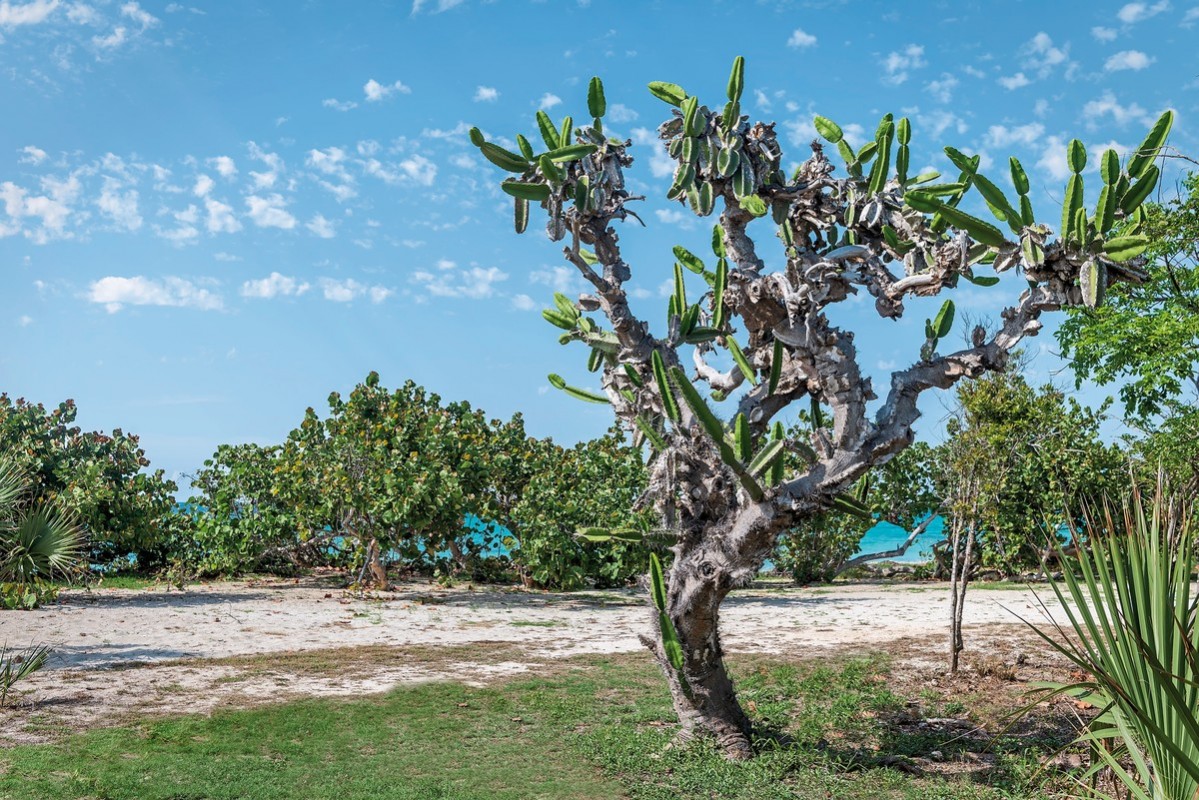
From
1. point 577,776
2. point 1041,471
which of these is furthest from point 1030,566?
point 577,776

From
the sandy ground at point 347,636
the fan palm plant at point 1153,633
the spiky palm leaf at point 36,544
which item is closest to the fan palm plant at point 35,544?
the spiky palm leaf at point 36,544

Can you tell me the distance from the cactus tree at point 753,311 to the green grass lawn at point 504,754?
51cm

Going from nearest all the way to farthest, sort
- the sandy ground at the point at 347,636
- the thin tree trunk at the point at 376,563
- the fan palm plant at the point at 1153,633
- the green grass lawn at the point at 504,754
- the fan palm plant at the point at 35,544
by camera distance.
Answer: the fan palm plant at the point at 1153,633
the green grass lawn at the point at 504,754
the sandy ground at the point at 347,636
the fan palm plant at the point at 35,544
the thin tree trunk at the point at 376,563

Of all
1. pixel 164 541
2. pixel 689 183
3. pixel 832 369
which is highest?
pixel 689 183

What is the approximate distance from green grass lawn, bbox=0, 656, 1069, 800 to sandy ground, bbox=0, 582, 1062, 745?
827 millimetres

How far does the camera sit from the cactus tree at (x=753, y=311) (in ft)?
18.6

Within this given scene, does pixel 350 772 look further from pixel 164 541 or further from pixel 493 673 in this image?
pixel 164 541

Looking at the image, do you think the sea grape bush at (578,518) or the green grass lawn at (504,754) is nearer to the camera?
the green grass lawn at (504,754)

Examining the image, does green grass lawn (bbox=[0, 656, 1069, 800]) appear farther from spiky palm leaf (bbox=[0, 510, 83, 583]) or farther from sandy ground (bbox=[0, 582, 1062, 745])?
spiky palm leaf (bbox=[0, 510, 83, 583])

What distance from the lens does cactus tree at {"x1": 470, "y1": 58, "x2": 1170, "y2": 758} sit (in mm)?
5684

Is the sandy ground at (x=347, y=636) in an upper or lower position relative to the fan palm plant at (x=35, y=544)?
lower

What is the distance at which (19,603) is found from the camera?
13.5 meters

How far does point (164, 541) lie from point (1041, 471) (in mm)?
17533

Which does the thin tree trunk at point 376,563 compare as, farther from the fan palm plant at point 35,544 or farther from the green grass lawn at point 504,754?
the green grass lawn at point 504,754
